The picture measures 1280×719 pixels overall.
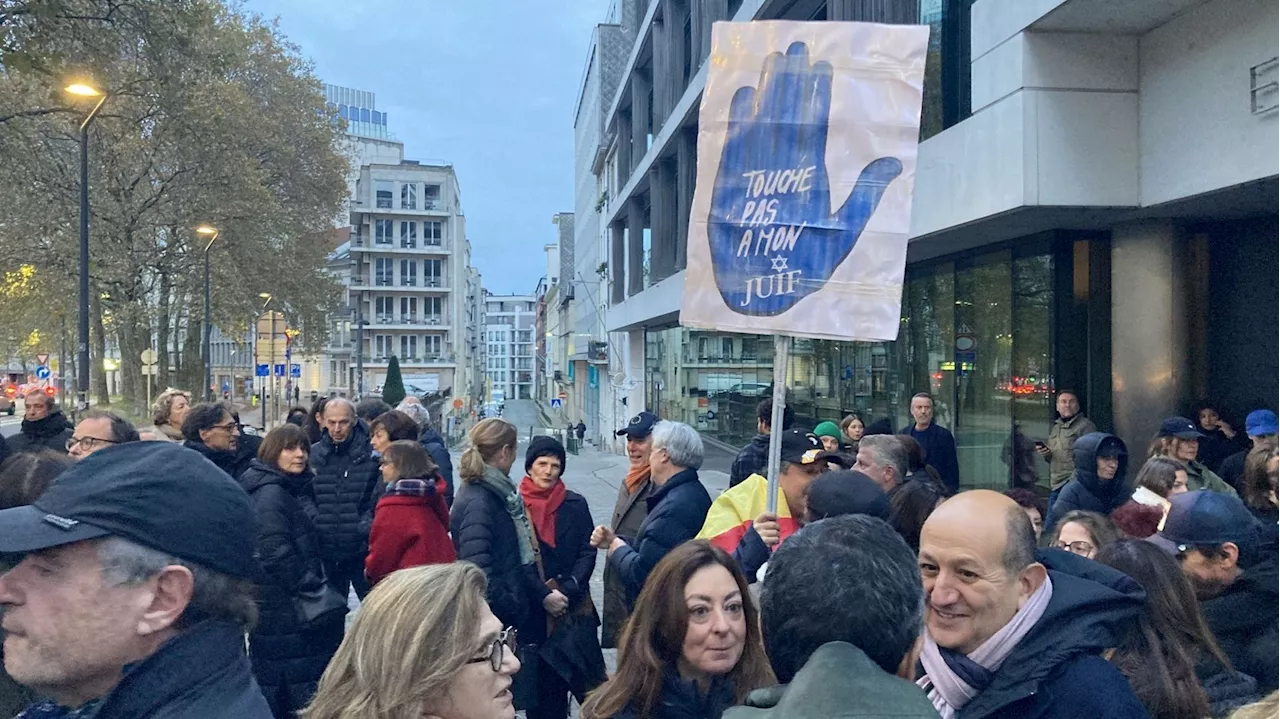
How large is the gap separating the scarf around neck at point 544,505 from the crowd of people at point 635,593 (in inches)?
0.6

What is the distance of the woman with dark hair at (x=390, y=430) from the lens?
22.7 feet

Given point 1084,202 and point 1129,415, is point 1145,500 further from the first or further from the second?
point 1129,415

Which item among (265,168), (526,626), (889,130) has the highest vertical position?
(265,168)

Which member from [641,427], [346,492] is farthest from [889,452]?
[346,492]

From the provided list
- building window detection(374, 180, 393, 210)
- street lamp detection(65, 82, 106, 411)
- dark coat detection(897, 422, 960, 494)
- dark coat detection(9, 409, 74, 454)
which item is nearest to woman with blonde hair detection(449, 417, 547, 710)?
dark coat detection(9, 409, 74, 454)

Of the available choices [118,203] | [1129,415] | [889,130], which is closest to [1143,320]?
[1129,415]

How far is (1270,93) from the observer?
295 inches

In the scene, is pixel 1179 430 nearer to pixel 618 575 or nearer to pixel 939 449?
pixel 939 449

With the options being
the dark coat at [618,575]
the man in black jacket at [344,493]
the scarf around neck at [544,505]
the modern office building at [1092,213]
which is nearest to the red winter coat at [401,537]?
the scarf around neck at [544,505]

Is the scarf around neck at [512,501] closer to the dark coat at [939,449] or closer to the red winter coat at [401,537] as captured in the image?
the red winter coat at [401,537]

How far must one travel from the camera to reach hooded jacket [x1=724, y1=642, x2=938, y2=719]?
1449 mm

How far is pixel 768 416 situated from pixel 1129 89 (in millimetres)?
4683

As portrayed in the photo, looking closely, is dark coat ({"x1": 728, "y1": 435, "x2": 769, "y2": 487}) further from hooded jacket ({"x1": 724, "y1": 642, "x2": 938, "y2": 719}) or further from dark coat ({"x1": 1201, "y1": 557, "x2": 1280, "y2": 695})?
hooded jacket ({"x1": 724, "y1": 642, "x2": 938, "y2": 719})

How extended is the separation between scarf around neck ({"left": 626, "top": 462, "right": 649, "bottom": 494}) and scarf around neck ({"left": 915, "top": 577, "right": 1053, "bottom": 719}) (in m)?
3.43
